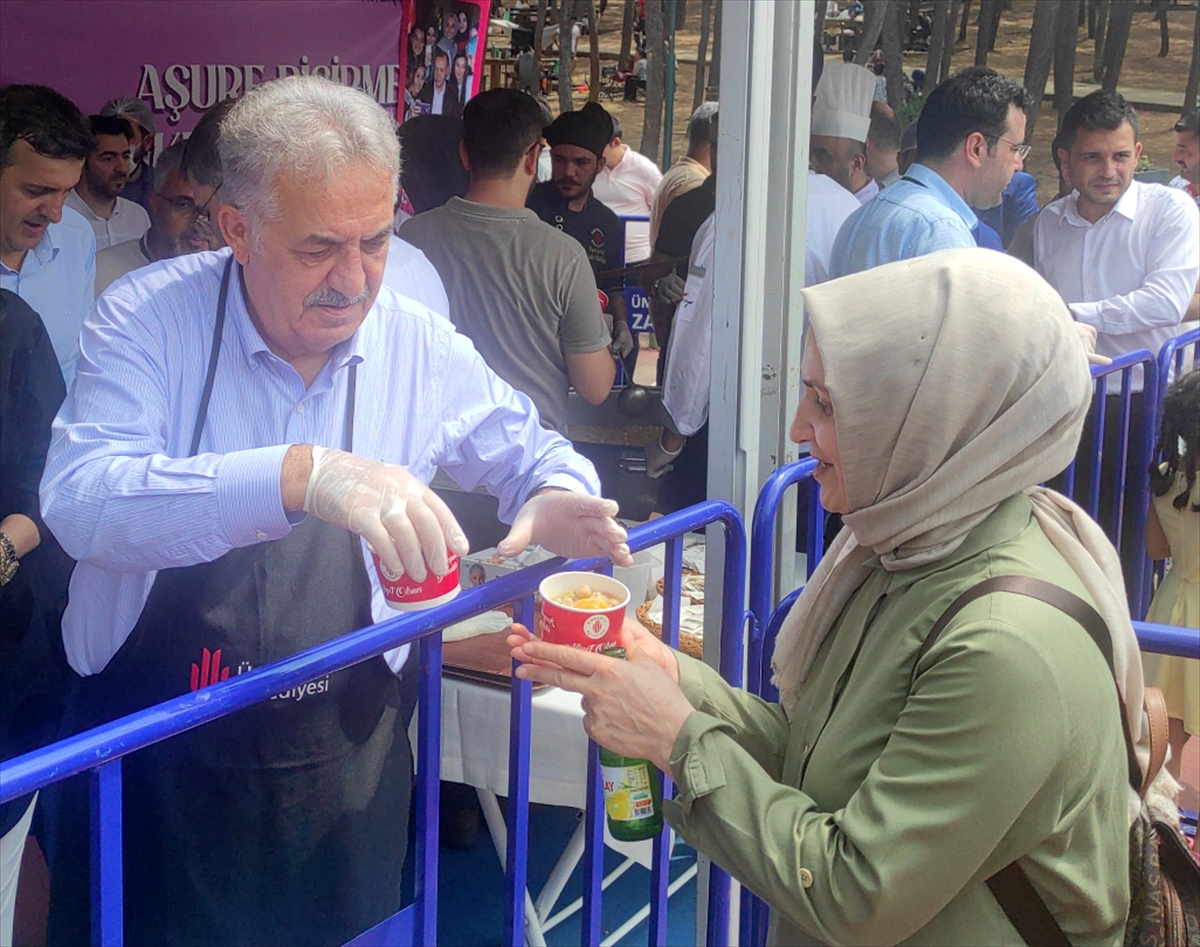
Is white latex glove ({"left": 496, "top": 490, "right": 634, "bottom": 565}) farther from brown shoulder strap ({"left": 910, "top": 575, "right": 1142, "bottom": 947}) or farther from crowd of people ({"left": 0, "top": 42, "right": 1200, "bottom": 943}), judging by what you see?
brown shoulder strap ({"left": 910, "top": 575, "right": 1142, "bottom": 947})

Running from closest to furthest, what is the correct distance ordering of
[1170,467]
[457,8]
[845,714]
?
[845,714] < [1170,467] < [457,8]

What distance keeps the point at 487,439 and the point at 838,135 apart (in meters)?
3.74

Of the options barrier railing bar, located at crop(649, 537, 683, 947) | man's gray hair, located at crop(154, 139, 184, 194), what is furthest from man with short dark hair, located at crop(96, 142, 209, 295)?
barrier railing bar, located at crop(649, 537, 683, 947)

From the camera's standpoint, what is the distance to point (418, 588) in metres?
1.68

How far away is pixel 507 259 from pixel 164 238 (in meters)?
1.15

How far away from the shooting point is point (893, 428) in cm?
145

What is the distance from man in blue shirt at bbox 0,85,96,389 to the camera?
342 cm

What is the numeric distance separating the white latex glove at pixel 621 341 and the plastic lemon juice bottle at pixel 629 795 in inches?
167

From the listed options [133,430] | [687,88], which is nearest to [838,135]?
[133,430]

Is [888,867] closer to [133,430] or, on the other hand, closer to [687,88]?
[133,430]

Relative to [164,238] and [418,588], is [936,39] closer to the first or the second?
[164,238]

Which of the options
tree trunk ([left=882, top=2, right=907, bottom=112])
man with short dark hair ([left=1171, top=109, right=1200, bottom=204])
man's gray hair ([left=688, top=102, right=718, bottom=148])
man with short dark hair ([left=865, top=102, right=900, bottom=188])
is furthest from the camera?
tree trunk ([left=882, top=2, right=907, bottom=112])

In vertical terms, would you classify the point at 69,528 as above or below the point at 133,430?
below

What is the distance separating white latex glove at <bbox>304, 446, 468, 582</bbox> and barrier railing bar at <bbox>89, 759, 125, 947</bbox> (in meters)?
0.41
